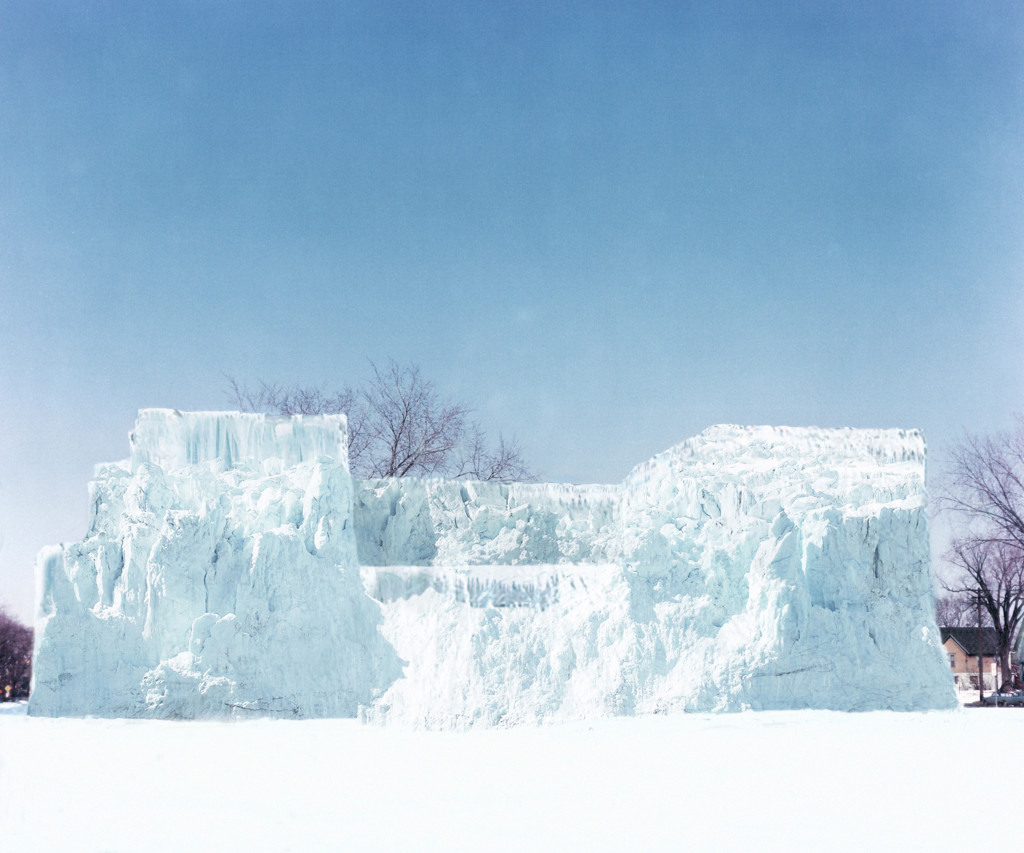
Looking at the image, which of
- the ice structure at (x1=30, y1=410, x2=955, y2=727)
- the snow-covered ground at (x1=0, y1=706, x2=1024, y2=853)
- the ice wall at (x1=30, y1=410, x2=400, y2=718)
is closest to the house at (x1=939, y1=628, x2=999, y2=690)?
the ice structure at (x1=30, y1=410, x2=955, y2=727)

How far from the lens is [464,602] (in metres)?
13.6

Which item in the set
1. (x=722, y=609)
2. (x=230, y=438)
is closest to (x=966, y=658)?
(x=722, y=609)

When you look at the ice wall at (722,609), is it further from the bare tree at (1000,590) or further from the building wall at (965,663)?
the building wall at (965,663)

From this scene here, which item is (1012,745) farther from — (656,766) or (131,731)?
(131,731)

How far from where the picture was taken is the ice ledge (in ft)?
46.3

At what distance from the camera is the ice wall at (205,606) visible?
12.8 m

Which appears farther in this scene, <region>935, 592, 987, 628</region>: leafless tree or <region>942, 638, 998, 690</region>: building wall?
<region>942, 638, 998, 690</region>: building wall

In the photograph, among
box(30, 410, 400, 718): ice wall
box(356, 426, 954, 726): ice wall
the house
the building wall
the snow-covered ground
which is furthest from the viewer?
the building wall

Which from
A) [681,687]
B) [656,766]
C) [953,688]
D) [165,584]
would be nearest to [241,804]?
[656,766]

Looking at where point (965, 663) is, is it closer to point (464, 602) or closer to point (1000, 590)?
point (1000, 590)

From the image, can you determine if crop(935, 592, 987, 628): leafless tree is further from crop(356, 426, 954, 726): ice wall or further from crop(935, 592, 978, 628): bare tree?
crop(356, 426, 954, 726): ice wall

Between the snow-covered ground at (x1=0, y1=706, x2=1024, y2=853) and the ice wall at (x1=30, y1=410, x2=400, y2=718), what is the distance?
464 millimetres

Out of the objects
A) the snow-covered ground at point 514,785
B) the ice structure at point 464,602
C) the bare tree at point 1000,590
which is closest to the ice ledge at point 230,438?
the ice structure at point 464,602

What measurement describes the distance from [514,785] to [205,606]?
5815mm
